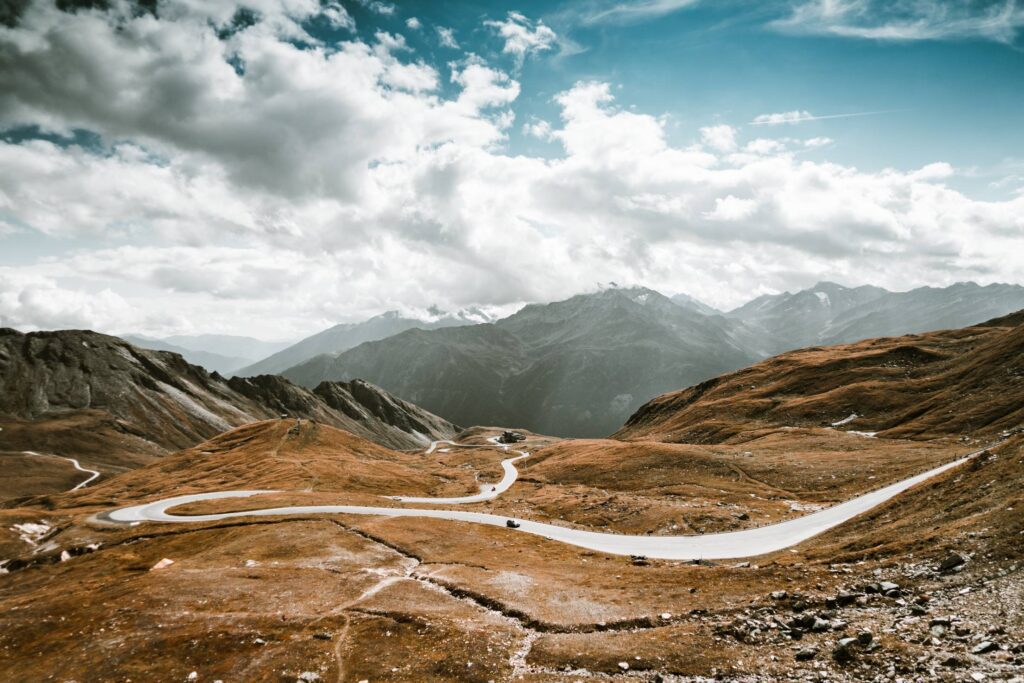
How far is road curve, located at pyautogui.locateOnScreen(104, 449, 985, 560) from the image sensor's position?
56225mm

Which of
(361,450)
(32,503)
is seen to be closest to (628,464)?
(361,450)

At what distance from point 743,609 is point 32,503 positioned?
7835 inches

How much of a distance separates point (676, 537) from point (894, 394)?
11327 cm

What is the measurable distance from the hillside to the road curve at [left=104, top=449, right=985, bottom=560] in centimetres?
4682

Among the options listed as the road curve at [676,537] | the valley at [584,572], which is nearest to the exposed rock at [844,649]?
the valley at [584,572]

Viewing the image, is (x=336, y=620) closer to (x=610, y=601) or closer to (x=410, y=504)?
(x=610, y=601)

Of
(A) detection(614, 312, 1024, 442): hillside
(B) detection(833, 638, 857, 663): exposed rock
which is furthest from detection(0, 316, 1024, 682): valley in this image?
(A) detection(614, 312, 1024, 442): hillside

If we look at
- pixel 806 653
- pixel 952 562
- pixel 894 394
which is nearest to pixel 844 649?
A: pixel 806 653

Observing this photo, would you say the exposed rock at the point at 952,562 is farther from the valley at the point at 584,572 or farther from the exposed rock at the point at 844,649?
the exposed rock at the point at 844,649

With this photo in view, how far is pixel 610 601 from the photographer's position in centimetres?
3966

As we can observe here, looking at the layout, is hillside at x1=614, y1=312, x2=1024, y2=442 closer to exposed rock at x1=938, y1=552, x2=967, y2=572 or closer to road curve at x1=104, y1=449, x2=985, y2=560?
road curve at x1=104, y1=449, x2=985, y2=560

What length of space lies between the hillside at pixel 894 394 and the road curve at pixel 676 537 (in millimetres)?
46821

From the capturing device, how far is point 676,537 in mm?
65438

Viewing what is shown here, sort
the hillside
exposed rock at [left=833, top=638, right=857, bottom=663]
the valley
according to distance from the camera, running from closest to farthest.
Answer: exposed rock at [left=833, top=638, right=857, bottom=663], the valley, the hillside
